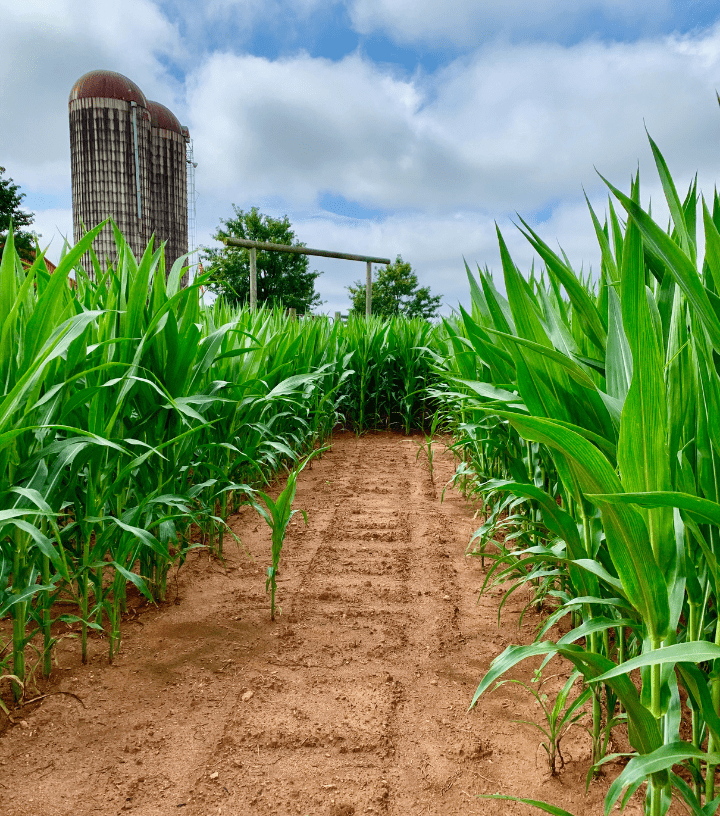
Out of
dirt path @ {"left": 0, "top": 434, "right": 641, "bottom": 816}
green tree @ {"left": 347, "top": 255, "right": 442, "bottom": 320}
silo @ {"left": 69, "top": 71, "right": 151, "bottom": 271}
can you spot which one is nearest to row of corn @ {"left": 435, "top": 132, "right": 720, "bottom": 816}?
dirt path @ {"left": 0, "top": 434, "right": 641, "bottom": 816}

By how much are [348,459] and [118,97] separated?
12.8 m

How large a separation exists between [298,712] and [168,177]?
15023mm

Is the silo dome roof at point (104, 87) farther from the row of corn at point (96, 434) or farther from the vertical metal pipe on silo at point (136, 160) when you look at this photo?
the row of corn at point (96, 434)

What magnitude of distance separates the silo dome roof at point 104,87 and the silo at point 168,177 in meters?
0.77

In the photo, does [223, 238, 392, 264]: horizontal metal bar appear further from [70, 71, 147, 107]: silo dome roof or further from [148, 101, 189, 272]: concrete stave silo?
[70, 71, 147, 107]: silo dome roof

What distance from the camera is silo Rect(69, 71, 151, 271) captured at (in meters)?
12.8

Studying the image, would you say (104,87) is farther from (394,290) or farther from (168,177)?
(394,290)

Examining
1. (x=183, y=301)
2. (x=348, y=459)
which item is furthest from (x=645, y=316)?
(x=348, y=459)

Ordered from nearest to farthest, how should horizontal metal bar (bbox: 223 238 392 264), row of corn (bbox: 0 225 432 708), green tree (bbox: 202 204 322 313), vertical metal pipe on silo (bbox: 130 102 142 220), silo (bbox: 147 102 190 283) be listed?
row of corn (bbox: 0 225 432 708), horizontal metal bar (bbox: 223 238 392 264), vertical metal pipe on silo (bbox: 130 102 142 220), silo (bbox: 147 102 190 283), green tree (bbox: 202 204 322 313)

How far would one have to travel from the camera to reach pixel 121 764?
1137 mm

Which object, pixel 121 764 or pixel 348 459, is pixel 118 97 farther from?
pixel 121 764

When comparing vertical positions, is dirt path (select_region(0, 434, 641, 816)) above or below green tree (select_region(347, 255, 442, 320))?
below

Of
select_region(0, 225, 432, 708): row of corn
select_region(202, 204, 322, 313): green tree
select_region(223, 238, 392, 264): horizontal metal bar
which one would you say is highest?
select_region(202, 204, 322, 313): green tree

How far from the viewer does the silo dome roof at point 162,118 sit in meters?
13.9
